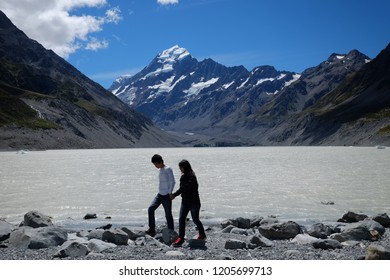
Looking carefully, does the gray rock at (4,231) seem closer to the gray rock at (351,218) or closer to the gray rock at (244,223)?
the gray rock at (244,223)

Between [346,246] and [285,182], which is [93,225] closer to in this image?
[346,246]

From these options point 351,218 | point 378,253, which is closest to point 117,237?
point 378,253

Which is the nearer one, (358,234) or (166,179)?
(166,179)

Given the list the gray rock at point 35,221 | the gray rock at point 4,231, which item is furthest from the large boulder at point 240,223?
the gray rock at point 4,231

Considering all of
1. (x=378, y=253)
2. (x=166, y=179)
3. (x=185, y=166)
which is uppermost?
(x=185, y=166)

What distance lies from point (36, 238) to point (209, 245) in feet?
22.1

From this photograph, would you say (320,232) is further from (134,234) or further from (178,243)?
(134,234)

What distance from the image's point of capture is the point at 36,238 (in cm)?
1628

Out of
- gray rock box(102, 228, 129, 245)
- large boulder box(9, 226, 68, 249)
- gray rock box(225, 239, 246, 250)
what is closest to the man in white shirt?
gray rock box(102, 228, 129, 245)

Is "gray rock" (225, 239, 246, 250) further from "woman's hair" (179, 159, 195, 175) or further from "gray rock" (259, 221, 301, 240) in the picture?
"gray rock" (259, 221, 301, 240)
